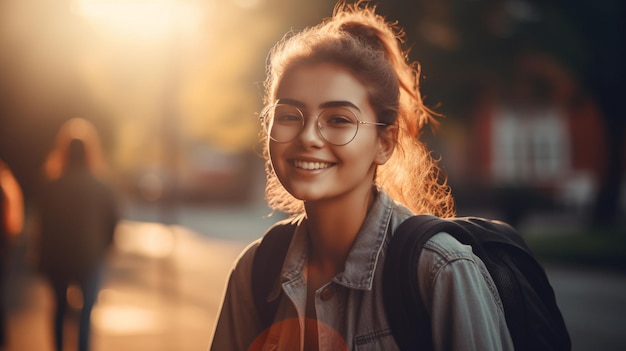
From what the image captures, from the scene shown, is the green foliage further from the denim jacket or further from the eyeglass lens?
the eyeglass lens

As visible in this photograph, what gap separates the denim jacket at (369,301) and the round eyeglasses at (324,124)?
24 cm

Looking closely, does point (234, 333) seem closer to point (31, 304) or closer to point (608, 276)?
point (31, 304)

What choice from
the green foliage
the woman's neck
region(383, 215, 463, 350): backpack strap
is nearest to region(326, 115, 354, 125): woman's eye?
the woman's neck

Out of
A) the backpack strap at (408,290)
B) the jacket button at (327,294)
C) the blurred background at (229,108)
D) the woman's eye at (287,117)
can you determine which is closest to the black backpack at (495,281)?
the backpack strap at (408,290)

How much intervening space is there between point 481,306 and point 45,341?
7019 mm

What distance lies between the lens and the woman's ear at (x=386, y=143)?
231cm

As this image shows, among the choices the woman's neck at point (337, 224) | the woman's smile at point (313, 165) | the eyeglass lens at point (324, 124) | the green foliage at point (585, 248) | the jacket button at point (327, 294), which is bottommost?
the green foliage at point (585, 248)

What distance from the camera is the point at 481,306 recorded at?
192cm

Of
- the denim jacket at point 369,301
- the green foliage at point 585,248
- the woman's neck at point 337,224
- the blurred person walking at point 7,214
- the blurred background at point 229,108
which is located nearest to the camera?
the denim jacket at point 369,301

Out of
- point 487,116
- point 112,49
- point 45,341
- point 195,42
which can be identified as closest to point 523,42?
point 195,42

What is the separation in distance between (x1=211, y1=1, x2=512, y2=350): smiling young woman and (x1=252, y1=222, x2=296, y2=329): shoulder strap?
22mm

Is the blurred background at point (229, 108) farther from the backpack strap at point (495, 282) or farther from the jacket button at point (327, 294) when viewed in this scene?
the backpack strap at point (495, 282)

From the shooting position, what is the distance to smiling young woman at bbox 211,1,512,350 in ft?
6.59

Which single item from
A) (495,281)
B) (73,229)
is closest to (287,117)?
(495,281)
